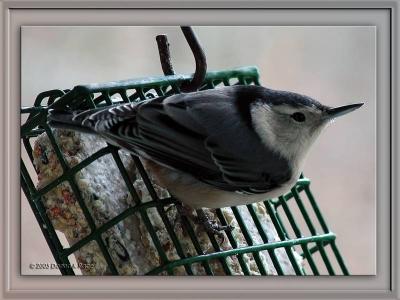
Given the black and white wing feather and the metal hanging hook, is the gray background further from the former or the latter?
the black and white wing feather

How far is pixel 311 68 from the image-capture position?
2.44m

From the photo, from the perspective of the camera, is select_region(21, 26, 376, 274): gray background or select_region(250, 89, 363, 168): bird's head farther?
select_region(21, 26, 376, 274): gray background

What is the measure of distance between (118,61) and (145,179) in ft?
1.65

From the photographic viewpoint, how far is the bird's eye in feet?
6.56

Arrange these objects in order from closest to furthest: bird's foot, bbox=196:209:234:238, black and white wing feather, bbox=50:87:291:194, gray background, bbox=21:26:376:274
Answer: black and white wing feather, bbox=50:87:291:194, bird's foot, bbox=196:209:234:238, gray background, bbox=21:26:376:274

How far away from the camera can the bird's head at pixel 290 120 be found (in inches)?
78.4

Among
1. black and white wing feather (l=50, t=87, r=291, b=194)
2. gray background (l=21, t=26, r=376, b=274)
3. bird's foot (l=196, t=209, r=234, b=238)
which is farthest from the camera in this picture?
gray background (l=21, t=26, r=376, b=274)

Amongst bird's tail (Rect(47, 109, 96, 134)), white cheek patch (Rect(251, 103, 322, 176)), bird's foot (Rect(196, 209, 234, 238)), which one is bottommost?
bird's foot (Rect(196, 209, 234, 238))

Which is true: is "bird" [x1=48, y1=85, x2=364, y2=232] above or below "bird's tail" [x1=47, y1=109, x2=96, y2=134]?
below

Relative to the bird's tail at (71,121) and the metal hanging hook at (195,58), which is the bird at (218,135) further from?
the metal hanging hook at (195,58)

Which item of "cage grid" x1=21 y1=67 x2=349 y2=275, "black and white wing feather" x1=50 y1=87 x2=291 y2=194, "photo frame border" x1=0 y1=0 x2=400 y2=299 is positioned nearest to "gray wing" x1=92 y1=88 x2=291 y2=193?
"black and white wing feather" x1=50 y1=87 x2=291 y2=194

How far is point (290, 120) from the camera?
201cm
